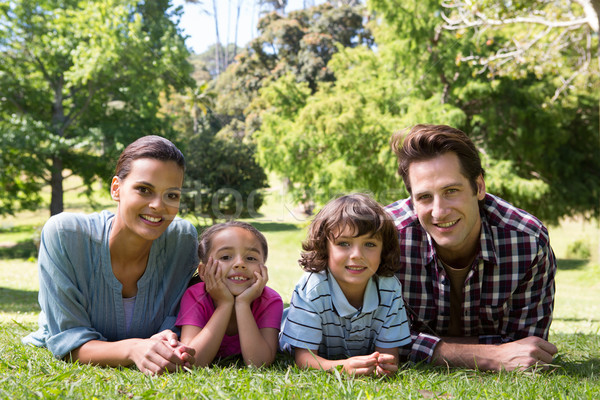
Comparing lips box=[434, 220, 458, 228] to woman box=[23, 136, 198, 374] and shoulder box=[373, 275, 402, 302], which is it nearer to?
shoulder box=[373, 275, 402, 302]

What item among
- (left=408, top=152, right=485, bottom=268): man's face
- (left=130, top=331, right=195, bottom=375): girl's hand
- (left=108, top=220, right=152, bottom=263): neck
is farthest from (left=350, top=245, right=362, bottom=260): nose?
(left=108, top=220, right=152, bottom=263): neck

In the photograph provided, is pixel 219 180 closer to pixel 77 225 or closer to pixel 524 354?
pixel 77 225

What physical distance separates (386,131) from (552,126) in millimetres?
4965

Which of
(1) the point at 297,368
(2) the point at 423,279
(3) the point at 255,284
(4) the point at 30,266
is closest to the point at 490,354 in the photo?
(2) the point at 423,279

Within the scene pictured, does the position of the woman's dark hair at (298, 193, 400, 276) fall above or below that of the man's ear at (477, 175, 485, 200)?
below

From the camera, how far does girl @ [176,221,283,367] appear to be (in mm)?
2625

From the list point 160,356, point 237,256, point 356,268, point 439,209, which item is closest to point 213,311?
point 237,256

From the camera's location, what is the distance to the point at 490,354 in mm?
2695

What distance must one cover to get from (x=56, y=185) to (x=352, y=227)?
16368 mm

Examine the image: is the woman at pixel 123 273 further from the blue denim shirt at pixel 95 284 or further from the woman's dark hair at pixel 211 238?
the woman's dark hair at pixel 211 238

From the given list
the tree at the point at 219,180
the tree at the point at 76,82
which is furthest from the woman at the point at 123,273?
the tree at the point at 219,180

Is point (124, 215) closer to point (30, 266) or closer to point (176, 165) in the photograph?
point (176, 165)

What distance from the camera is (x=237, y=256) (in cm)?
282

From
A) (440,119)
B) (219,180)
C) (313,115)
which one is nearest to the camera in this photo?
(440,119)
